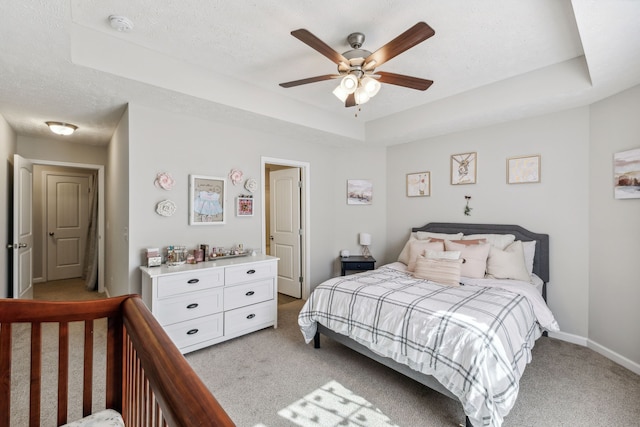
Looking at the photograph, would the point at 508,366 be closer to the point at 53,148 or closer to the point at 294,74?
the point at 294,74

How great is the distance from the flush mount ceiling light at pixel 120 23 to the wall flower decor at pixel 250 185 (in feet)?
6.15

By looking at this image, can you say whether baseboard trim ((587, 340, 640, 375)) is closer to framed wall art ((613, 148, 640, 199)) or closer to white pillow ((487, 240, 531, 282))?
white pillow ((487, 240, 531, 282))

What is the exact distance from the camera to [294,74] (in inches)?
112

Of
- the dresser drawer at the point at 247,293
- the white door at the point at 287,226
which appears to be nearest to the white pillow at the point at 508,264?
the dresser drawer at the point at 247,293

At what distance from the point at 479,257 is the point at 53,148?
5.91 meters

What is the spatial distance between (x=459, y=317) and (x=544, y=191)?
2207mm

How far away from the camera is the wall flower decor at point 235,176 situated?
353 centimetres

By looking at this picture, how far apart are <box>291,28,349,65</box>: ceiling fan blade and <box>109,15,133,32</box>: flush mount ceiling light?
48.8 inches

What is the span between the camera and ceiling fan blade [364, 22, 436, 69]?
171 cm

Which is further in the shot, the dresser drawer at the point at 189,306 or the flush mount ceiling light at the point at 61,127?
the flush mount ceiling light at the point at 61,127

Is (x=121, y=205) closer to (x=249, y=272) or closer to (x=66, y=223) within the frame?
(x=249, y=272)

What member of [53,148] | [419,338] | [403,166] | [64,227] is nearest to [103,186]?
[53,148]

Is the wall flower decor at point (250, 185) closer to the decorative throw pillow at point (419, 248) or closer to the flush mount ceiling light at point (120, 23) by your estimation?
the flush mount ceiling light at point (120, 23)

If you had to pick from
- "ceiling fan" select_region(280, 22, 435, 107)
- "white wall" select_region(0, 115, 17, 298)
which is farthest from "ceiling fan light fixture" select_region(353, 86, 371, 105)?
"white wall" select_region(0, 115, 17, 298)
